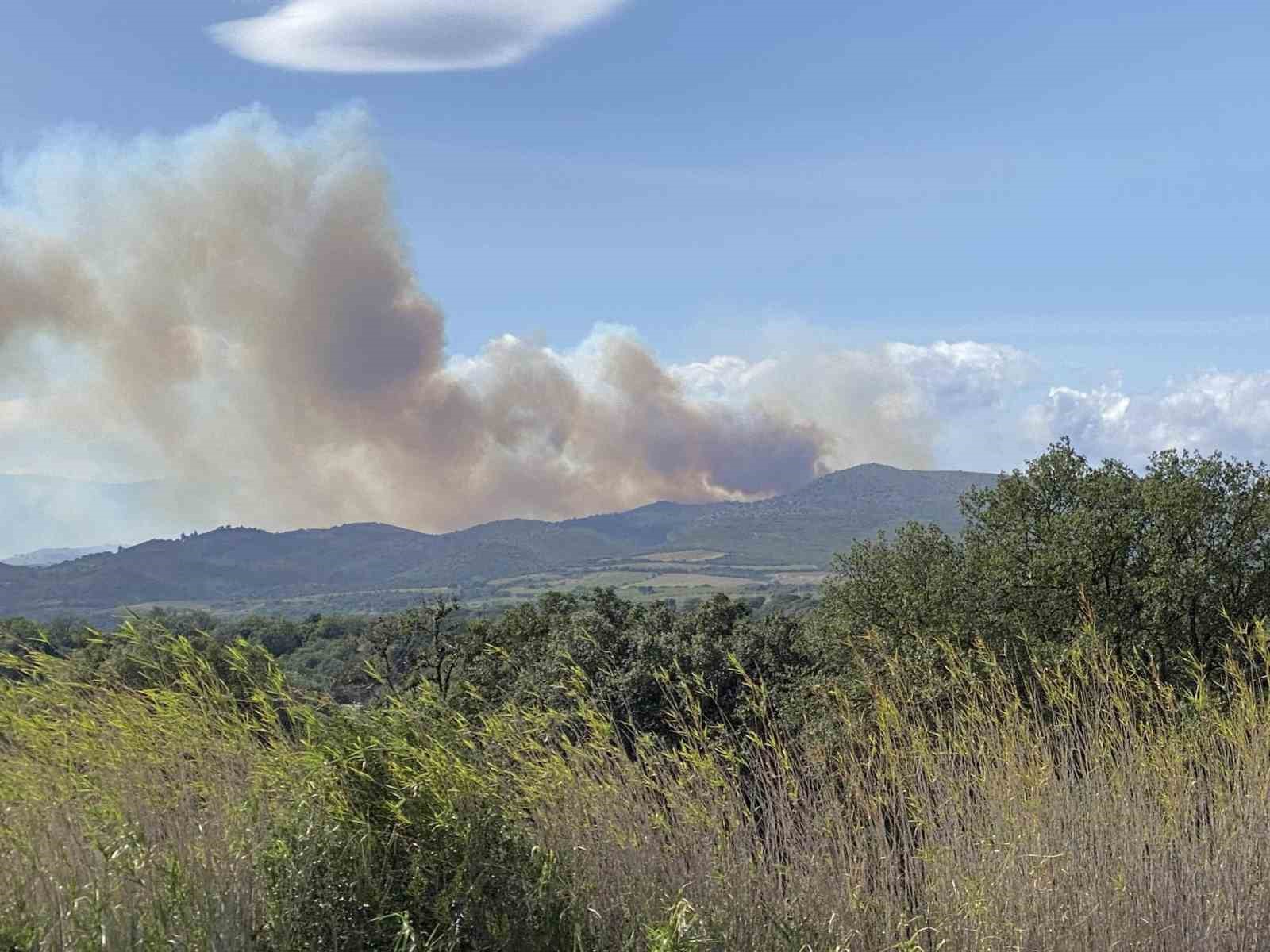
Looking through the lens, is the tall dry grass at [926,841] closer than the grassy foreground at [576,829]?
No

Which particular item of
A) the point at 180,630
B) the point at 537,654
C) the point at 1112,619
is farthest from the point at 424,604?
the point at 180,630

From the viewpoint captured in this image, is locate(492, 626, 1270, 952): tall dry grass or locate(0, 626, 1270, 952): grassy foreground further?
locate(492, 626, 1270, 952): tall dry grass

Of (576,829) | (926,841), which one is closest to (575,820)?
(576,829)

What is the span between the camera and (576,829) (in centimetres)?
529

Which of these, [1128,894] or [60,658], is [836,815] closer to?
[1128,894]

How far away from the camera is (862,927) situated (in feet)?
17.2

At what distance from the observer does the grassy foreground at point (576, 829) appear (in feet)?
13.9

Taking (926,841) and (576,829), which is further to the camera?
(926,841)

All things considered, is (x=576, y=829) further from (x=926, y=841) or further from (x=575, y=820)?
(x=926, y=841)

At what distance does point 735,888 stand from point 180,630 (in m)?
3.24

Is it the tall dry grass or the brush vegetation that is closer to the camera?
the brush vegetation

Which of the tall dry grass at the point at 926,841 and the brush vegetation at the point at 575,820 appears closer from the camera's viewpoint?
the brush vegetation at the point at 575,820

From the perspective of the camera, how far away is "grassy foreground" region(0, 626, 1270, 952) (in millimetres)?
4246

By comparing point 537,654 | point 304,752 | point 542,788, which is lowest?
A: point 537,654
